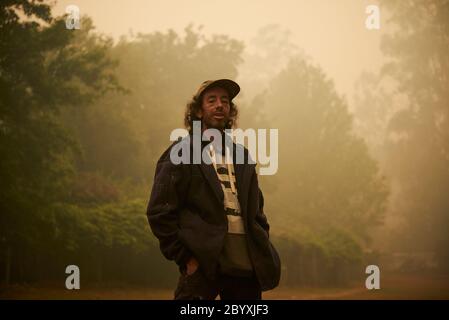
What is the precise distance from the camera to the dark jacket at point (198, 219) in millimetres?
2453

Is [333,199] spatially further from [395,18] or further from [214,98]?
[214,98]

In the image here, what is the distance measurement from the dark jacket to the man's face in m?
0.33

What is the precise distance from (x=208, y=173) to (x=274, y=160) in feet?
66.9

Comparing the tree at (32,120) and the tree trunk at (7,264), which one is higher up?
the tree at (32,120)

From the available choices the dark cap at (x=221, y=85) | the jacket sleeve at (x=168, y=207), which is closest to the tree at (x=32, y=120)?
the dark cap at (x=221, y=85)

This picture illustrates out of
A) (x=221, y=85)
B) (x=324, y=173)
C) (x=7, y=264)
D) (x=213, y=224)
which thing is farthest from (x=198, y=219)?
(x=324, y=173)

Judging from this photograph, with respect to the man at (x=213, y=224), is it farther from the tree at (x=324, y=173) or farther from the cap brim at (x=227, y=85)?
the tree at (x=324, y=173)

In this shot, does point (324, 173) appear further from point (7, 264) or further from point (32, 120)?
point (7, 264)

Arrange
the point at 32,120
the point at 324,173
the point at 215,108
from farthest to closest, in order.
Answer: the point at 324,173 < the point at 32,120 < the point at 215,108

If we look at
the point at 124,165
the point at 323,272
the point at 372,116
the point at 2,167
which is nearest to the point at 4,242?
the point at 2,167

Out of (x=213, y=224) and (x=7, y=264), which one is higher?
(x=7, y=264)

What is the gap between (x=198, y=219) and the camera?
254cm

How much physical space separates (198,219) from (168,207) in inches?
7.2

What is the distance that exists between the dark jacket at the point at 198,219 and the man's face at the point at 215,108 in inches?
12.9
